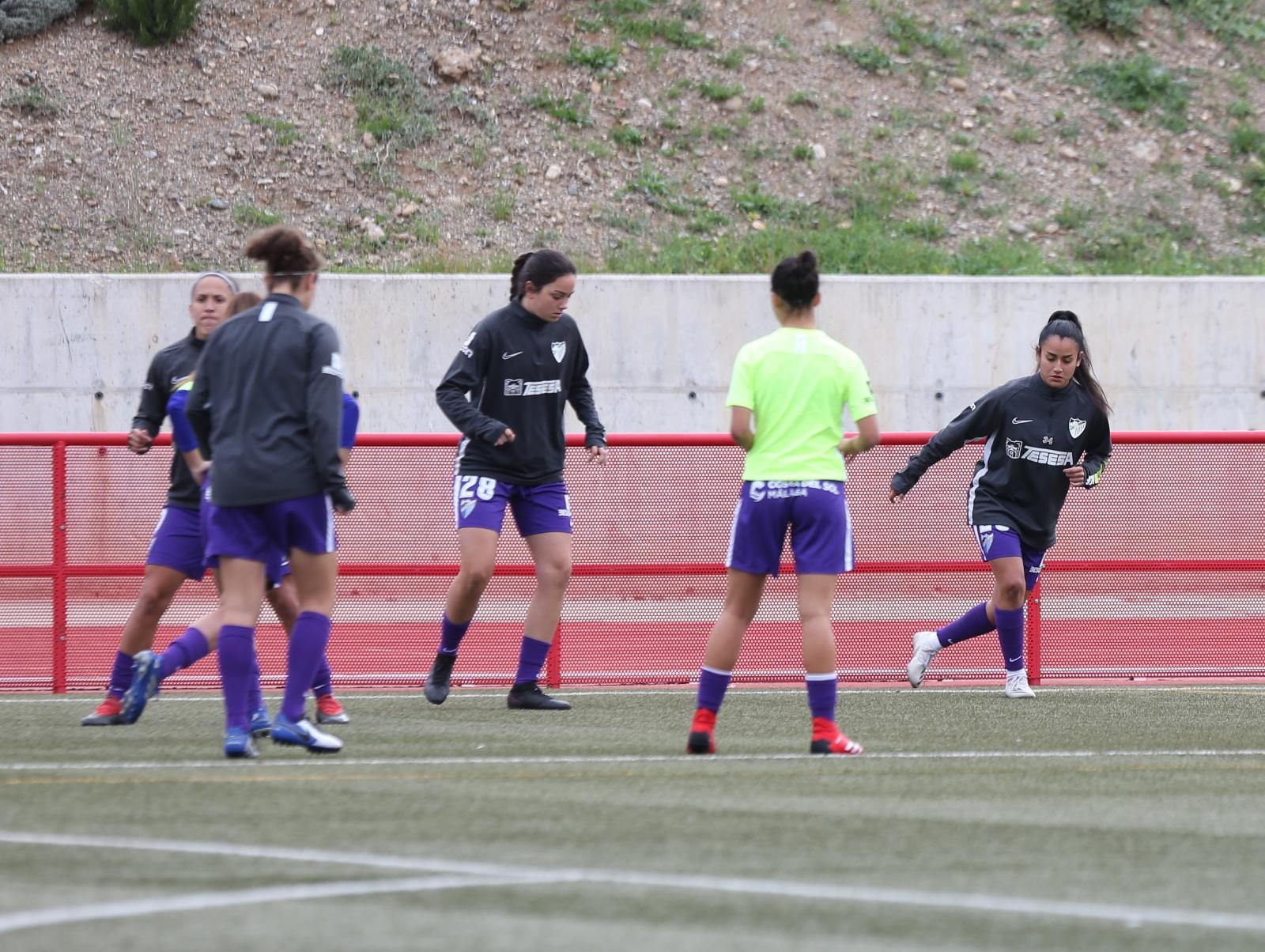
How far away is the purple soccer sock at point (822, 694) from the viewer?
6.73m

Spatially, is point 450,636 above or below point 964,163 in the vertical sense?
below

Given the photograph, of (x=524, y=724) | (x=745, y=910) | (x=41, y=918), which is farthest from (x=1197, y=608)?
(x=41, y=918)

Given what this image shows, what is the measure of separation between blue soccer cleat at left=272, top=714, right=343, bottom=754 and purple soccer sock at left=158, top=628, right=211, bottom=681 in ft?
2.02

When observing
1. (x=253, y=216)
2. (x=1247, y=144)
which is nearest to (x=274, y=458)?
(x=253, y=216)

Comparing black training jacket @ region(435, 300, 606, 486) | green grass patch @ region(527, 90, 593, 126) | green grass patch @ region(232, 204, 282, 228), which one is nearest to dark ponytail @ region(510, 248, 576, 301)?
black training jacket @ region(435, 300, 606, 486)

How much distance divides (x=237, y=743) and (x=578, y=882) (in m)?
2.72

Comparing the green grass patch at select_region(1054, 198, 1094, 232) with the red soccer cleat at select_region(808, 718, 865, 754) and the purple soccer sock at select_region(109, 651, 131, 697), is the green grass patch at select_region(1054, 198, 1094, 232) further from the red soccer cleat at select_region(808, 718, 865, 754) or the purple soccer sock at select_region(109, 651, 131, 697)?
the purple soccer sock at select_region(109, 651, 131, 697)

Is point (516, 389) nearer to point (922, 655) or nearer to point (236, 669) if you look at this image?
point (236, 669)

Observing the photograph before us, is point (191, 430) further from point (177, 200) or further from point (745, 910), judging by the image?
point (177, 200)

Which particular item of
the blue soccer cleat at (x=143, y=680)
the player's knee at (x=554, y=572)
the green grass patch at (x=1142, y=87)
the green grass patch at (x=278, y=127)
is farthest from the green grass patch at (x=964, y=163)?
the blue soccer cleat at (x=143, y=680)

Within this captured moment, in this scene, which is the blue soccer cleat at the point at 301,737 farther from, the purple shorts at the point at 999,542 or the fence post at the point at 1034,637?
the fence post at the point at 1034,637

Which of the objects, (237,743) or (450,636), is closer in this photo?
(237,743)

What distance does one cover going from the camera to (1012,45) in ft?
71.8

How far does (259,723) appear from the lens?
7.24m
